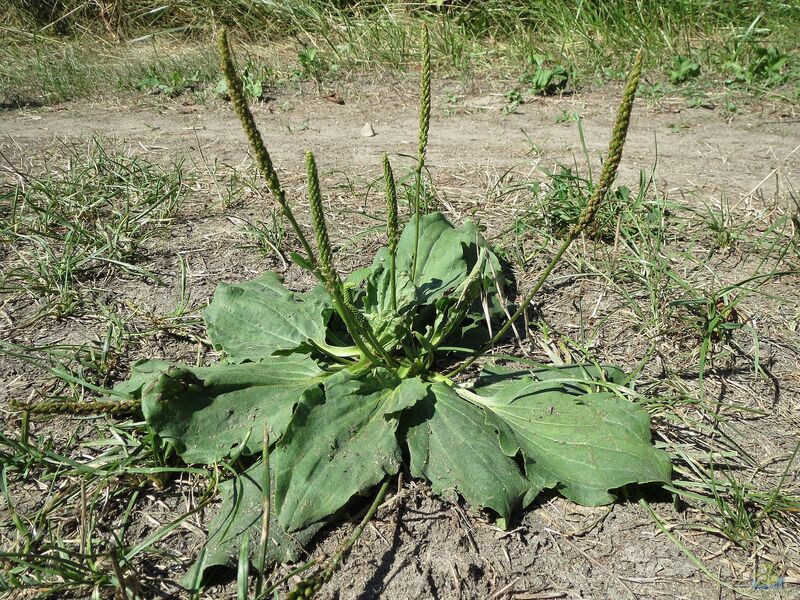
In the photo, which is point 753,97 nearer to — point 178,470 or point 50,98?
point 178,470

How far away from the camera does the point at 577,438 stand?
214 cm

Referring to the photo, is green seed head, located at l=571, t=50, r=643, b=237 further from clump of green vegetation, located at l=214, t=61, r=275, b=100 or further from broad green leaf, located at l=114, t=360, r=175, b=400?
clump of green vegetation, located at l=214, t=61, r=275, b=100

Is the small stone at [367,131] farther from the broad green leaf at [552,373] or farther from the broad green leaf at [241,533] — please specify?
the broad green leaf at [241,533]

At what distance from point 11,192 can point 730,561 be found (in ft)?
13.0

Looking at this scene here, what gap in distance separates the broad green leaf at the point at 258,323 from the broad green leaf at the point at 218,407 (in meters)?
0.26

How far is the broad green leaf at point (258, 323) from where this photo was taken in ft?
8.46

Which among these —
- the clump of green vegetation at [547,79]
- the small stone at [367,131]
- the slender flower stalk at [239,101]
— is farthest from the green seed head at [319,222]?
the clump of green vegetation at [547,79]

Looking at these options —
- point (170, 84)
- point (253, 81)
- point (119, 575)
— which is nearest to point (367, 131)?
point (253, 81)

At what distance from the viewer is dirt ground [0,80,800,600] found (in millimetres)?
1904

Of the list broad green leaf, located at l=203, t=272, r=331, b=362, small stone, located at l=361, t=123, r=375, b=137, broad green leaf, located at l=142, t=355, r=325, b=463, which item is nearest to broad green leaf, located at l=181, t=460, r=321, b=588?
broad green leaf, located at l=142, t=355, r=325, b=463

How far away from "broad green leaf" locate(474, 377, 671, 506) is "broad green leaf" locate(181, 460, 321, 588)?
0.72 metres

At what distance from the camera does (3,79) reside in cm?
667

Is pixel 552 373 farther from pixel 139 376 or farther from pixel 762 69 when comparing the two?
pixel 762 69

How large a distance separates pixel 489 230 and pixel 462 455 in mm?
1760
